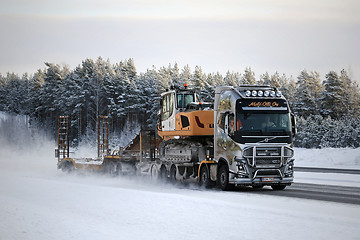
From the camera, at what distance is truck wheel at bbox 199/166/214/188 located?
2011 cm

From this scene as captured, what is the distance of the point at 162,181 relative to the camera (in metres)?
23.5

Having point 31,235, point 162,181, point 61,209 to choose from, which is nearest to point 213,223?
point 31,235

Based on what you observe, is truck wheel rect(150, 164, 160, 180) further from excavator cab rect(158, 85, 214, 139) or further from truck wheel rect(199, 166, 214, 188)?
truck wheel rect(199, 166, 214, 188)

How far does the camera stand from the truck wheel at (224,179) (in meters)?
19.0

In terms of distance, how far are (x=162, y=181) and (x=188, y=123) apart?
3.50 metres

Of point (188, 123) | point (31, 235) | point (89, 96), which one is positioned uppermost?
point (89, 96)

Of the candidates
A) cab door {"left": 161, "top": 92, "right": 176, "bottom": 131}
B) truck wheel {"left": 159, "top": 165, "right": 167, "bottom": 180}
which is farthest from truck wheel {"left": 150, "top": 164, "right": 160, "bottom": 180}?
cab door {"left": 161, "top": 92, "right": 176, "bottom": 131}

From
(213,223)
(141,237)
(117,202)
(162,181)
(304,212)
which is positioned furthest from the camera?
(162,181)

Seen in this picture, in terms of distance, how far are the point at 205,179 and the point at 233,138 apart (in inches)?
102

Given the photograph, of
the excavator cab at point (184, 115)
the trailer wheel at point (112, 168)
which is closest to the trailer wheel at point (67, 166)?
the trailer wheel at point (112, 168)

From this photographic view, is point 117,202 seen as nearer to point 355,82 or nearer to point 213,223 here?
point 213,223

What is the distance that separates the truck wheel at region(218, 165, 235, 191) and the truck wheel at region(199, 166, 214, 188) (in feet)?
2.05

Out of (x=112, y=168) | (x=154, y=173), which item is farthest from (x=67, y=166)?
(x=154, y=173)

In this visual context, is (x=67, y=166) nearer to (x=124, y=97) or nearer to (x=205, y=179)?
(x=205, y=179)
